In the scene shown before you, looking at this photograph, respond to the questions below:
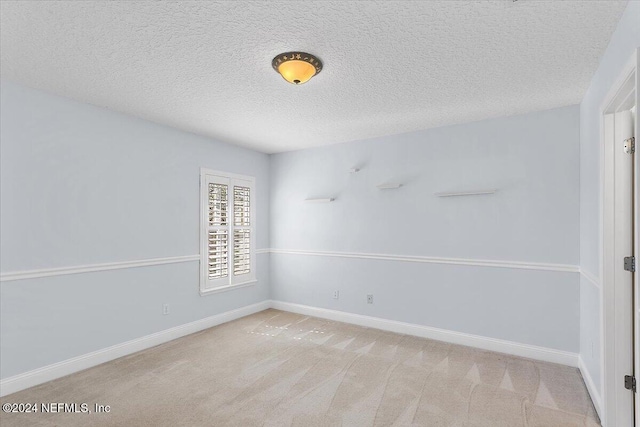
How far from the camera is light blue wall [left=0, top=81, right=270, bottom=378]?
9.05ft

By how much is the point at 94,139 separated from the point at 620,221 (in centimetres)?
449

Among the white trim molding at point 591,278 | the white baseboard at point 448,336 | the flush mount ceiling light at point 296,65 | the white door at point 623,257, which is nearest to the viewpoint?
the white door at point 623,257

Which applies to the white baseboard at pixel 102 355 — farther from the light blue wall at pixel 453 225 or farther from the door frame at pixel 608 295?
the door frame at pixel 608 295

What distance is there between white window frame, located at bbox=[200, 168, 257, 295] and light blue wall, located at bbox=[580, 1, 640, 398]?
4059 mm

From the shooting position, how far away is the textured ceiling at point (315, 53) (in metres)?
1.85

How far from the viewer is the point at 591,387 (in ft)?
8.70

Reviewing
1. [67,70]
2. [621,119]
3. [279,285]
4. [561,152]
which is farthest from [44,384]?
[561,152]

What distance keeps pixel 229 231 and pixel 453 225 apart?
3.03 m

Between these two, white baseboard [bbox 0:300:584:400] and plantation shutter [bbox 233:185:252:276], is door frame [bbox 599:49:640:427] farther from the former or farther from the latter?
plantation shutter [bbox 233:185:252:276]

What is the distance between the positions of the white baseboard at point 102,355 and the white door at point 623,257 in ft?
13.5

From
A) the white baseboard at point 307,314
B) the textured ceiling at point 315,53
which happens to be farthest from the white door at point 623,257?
the textured ceiling at point 315,53

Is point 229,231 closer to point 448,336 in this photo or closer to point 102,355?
point 102,355

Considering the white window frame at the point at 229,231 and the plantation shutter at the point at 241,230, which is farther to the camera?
the plantation shutter at the point at 241,230

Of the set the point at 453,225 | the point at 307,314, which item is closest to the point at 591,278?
the point at 453,225
